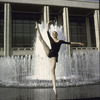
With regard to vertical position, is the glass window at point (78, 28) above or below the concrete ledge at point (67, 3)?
below

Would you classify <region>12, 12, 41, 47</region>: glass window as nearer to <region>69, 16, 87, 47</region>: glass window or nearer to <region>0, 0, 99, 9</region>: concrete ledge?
<region>0, 0, 99, 9</region>: concrete ledge

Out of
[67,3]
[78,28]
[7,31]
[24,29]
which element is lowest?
[7,31]

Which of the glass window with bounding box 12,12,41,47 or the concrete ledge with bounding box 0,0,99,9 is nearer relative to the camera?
the concrete ledge with bounding box 0,0,99,9

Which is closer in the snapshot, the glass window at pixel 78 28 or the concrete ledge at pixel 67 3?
the concrete ledge at pixel 67 3

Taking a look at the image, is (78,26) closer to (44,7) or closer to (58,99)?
(44,7)

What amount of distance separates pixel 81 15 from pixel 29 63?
1036 inches

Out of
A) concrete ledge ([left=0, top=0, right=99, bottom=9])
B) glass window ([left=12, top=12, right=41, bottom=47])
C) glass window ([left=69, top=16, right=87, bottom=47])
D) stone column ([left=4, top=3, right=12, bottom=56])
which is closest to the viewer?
stone column ([left=4, top=3, right=12, bottom=56])

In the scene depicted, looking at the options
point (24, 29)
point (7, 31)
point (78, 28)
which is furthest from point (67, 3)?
point (7, 31)


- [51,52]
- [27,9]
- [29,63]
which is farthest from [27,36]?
[51,52]

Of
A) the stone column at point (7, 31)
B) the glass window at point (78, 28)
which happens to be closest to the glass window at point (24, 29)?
the stone column at point (7, 31)

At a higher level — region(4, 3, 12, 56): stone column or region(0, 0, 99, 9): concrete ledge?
region(0, 0, 99, 9): concrete ledge

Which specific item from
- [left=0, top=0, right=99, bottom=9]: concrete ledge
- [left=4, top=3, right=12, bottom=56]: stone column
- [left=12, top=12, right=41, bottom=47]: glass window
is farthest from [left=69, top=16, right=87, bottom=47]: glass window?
[left=4, top=3, right=12, bottom=56]: stone column

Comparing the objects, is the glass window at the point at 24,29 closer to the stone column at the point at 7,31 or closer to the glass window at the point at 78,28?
the stone column at the point at 7,31

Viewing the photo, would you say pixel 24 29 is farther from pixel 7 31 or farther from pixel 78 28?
pixel 78 28
